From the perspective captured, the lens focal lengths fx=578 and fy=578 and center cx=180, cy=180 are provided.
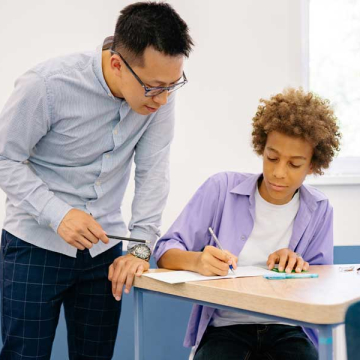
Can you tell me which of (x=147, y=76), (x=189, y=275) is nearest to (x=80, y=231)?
(x=189, y=275)

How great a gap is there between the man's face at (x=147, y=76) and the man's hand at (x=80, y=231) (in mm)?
309

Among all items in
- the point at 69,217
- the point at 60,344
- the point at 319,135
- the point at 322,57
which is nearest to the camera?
the point at 69,217

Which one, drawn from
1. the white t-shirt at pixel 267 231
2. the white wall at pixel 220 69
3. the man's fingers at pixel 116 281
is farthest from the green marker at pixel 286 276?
the white wall at pixel 220 69

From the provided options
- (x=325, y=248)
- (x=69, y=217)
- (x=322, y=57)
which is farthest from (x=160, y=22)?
(x=322, y=57)

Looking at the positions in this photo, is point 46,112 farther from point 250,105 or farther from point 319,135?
point 250,105

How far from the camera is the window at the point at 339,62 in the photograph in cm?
272

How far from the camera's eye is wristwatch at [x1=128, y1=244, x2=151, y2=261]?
5.03 ft

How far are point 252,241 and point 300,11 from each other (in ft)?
4.29

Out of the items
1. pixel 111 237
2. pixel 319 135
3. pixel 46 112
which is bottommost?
pixel 111 237

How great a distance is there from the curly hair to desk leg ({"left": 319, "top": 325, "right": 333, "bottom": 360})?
735 millimetres

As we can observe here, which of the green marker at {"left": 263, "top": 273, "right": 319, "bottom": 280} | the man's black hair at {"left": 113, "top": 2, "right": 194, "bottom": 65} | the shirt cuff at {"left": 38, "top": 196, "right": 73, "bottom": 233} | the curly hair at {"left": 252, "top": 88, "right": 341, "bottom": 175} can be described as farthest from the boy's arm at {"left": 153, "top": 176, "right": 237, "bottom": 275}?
the man's black hair at {"left": 113, "top": 2, "right": 194, "bottom": 65}

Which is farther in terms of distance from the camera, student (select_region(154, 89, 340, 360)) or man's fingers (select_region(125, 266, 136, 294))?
student (select_region(154, 89, 340, 360))

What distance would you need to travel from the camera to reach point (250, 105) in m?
2.54

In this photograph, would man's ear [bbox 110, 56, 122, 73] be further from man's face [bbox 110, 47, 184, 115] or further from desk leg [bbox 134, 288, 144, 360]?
desk leg [bbox 134, 288, 144, 360]
